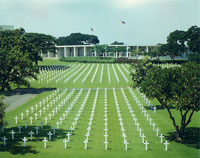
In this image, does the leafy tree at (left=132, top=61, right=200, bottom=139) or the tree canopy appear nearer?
the leafy tree at (left=132, top=61, right=200, bottom=139)

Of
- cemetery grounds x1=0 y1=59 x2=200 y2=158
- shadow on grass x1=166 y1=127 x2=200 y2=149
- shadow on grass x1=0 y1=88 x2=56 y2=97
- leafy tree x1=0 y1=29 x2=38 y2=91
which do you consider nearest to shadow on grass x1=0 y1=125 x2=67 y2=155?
cemetery grounds x1=0 y1=59 x2=200 y2=158

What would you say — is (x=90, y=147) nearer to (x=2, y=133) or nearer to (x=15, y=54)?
(x=2, y=133)

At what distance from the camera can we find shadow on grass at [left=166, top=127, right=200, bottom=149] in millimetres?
24141

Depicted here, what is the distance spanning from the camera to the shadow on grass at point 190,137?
2414 cm

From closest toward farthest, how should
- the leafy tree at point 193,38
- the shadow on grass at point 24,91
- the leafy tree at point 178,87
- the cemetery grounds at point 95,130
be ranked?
the cemetery grounds at point 95,130, the leafy tree at point 178,87, the shadow on grass at point 24,91, the leafy tree at point 193,38

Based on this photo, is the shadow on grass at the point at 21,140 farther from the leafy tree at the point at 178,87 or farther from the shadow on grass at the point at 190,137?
the shadow on grass at the point at 190,137

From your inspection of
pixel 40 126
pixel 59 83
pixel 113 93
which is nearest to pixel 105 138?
pixel 40 126

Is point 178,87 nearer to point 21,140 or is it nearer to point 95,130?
point 95,130

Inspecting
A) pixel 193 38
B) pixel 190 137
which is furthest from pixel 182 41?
pixel 190 137

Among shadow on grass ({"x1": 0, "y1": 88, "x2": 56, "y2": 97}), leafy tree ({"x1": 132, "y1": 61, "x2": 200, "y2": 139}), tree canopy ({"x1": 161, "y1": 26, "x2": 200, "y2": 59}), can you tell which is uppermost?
tree canopy ({"x1": 161, "y1": 26, "x2": 200, "y2": 59})

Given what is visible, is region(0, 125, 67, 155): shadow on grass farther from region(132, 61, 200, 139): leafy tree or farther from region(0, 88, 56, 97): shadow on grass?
region(0, 88, 56, 97): shadow on grass

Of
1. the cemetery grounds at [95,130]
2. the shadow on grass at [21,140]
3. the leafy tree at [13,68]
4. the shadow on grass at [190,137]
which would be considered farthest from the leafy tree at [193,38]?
the shadow on grass at [21,140]

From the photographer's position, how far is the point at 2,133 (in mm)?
26453

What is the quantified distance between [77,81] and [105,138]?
136ft
